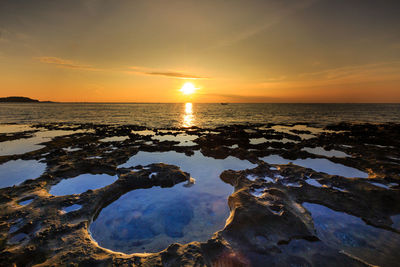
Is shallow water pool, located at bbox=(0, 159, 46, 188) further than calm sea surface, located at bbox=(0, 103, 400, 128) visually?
No

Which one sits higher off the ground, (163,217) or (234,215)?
(234,215)

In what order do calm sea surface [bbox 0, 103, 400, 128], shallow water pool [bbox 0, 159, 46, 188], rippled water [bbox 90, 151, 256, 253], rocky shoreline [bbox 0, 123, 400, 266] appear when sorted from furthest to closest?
1. calm sea surface [bbox 0, 103, 400, 128]
2. shallow water pool [bbox 0, 159, 46, 188]
3. rippled water [bbox 90, 151, 256, 253]
4. rocky shoreline [bbox 0, 123, 400, 266]

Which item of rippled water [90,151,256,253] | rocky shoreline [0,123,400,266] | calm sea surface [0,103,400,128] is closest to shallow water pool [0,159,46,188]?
rocky shoreline [0,123,400,266]

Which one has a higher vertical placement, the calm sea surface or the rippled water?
the calm sea surface

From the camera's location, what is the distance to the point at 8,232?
6.51 m

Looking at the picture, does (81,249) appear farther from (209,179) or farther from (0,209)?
(209,179)

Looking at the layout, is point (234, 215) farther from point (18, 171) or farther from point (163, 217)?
point (18, 171)

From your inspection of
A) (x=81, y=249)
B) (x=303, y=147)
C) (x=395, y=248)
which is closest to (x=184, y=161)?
(x=81, y=249)

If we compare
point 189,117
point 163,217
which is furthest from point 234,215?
point 189,117

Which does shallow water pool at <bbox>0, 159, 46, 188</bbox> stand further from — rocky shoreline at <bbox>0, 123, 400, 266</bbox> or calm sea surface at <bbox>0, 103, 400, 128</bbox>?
calm sea surface at <bbox>0, 103, 400, 128</bbox>

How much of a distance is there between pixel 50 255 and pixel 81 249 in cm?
89

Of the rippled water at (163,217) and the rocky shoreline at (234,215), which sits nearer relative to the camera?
the rocky shoreline at (234,215)

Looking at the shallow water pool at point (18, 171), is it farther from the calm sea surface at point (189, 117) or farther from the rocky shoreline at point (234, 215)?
the calm sea surface at point (189, 117)

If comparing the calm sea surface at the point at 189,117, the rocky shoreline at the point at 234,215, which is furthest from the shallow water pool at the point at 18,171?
the calm sea surface at the point at 189,117
